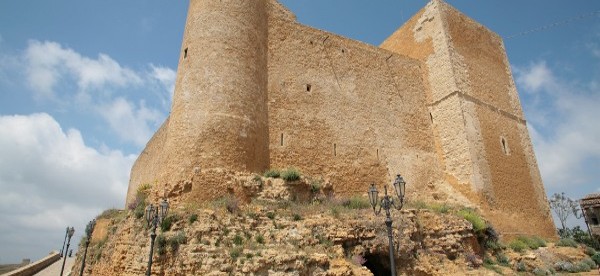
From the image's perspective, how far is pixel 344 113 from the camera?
54.7 feet

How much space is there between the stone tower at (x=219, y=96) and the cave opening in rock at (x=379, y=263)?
4622 millimetres

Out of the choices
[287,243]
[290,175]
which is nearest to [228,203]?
[287,243]

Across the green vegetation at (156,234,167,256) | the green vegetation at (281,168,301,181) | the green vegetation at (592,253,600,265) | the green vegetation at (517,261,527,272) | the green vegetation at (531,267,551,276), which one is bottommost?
the green vegetation at (531,267,551,276)

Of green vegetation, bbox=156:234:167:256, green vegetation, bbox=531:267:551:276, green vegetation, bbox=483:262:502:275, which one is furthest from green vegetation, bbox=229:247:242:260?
green vegetation, bbox=531:267:551:276

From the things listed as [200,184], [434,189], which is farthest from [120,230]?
[434,189]

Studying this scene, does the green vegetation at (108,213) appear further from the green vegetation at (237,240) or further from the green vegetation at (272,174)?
the green vegetation at (237,240)

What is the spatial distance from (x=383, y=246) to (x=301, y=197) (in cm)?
346

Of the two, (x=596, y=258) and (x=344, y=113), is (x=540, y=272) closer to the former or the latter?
(x=596, y=258)

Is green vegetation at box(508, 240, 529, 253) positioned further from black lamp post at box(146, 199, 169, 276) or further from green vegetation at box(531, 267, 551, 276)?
black lamp post at box(146, 199, 169, 276)

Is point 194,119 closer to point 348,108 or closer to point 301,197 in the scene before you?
point 301,197

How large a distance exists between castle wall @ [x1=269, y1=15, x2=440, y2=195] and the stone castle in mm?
54

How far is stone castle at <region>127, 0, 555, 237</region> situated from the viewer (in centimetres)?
1284

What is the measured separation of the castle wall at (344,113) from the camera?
15164mm

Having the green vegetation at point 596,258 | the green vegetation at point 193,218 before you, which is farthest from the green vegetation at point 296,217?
the green vegetation at point 596,258
